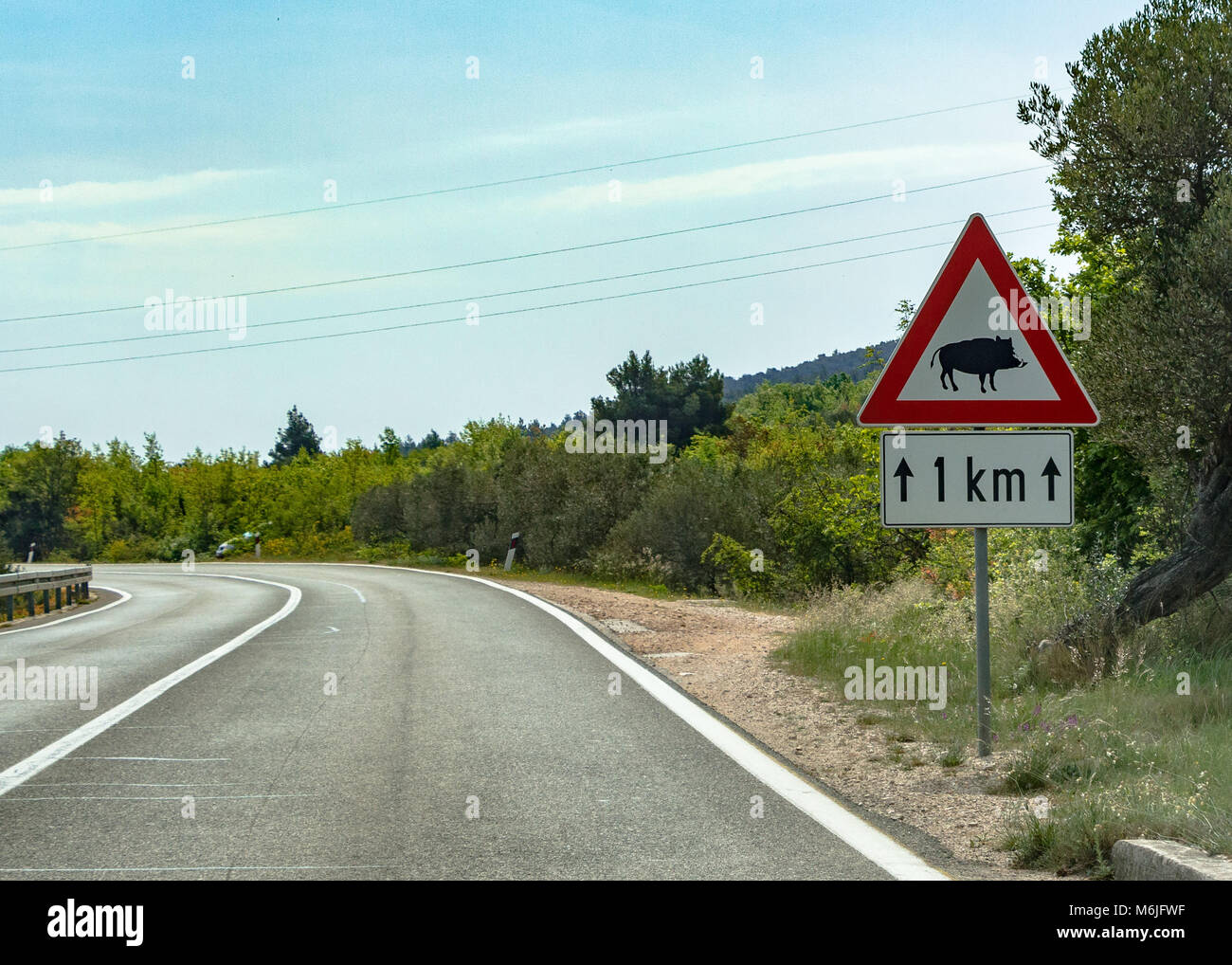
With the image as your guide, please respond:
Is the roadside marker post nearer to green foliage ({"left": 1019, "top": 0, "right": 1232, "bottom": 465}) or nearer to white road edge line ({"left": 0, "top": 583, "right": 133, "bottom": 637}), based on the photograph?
green foliage ({"left": 1019, "top": 0, "right": 1232, "bottom": 465})

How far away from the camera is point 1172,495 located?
9969 mm

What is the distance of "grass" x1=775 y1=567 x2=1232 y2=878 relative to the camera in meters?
4.78

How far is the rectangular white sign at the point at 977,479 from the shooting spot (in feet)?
20.8

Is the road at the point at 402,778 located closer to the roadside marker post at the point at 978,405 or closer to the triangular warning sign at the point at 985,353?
the roadside marker post at the point at 978,405

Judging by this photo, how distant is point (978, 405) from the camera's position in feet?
20.9

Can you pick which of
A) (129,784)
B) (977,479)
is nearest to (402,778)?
(129,784)

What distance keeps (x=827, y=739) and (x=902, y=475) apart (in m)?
2.11

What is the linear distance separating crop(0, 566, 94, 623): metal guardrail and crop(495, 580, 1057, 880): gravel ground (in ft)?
38.9

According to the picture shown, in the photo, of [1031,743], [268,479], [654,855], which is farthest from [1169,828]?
[268,479]

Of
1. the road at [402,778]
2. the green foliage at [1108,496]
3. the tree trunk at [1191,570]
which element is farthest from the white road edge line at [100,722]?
the green foliage at [1108,496]

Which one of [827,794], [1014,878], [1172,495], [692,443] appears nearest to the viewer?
[1014,878]

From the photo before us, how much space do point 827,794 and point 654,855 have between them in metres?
1.58

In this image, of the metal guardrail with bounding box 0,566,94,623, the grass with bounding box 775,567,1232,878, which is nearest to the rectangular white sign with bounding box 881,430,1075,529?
the grass with bounding box 775,567,1232,878
